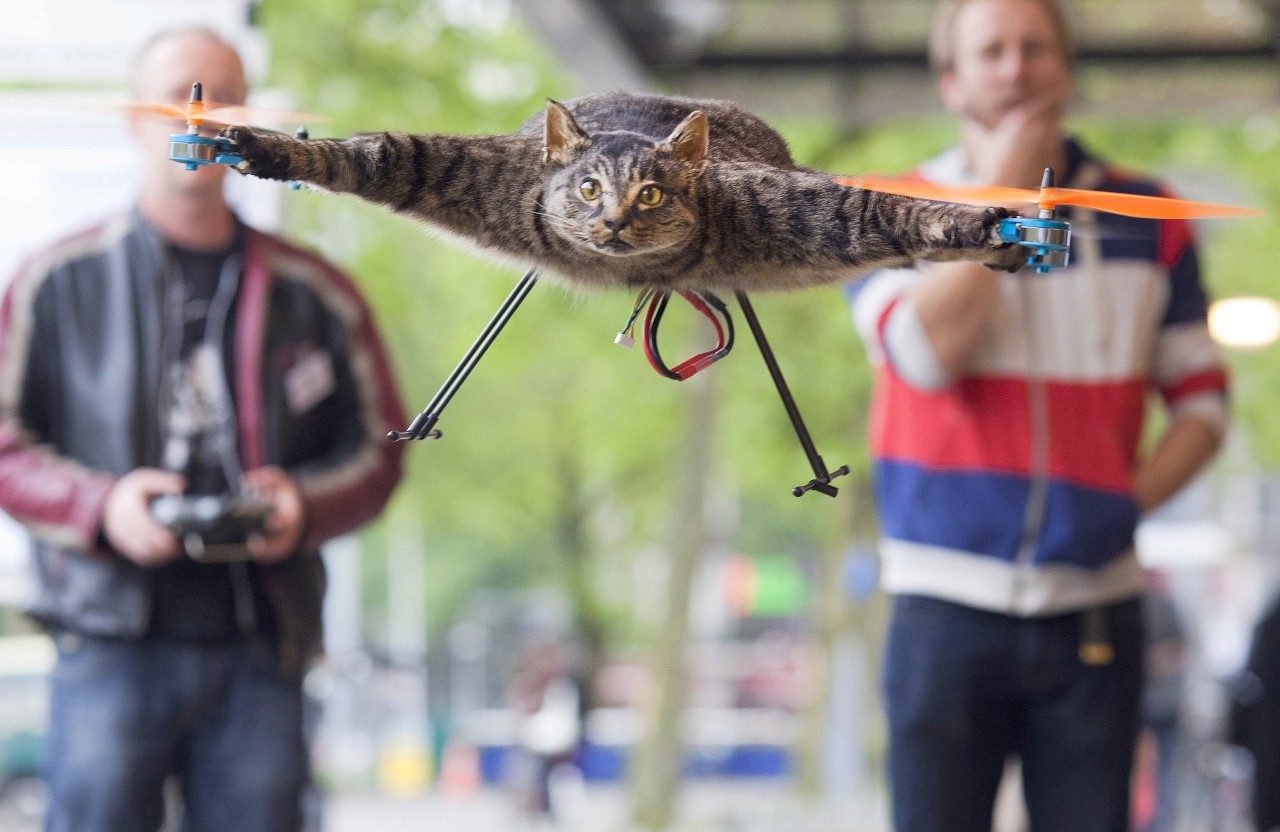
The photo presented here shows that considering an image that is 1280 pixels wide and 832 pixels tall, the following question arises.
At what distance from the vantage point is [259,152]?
800mm

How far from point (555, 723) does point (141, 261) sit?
7.80 metres

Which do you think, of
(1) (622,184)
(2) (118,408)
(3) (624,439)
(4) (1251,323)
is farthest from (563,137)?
(3) (624,439)

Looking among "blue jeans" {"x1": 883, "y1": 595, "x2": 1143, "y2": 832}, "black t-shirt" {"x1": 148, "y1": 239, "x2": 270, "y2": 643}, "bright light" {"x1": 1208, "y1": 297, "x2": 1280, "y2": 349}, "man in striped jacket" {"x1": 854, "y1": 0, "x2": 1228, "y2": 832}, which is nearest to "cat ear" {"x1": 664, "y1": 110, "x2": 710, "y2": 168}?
"man in striped jacket" {"x1": 854, "y1": 0, "x2": 1228, "y2": 832}

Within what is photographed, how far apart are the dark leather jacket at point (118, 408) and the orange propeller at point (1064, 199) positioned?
1324 millimetres

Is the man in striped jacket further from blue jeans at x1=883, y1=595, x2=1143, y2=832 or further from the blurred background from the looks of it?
the blurred background

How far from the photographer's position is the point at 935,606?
1846 millimetres

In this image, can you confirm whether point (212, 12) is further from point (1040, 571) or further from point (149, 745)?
point (1040, 571)

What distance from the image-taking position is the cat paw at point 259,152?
797 millimetres

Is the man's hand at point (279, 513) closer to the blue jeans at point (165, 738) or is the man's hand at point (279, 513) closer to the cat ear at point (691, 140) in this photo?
the blue jeans at point (165, 738)

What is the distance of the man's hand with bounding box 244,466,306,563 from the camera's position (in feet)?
6.44

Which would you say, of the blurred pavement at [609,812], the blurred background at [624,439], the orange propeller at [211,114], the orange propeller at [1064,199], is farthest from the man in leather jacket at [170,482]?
the blurred pavement at [609,812]

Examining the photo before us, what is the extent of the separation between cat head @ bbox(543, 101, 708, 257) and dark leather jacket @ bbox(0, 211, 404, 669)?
1279 millimetres

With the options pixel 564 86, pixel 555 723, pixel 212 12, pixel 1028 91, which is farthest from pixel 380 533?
pixel 1028 91

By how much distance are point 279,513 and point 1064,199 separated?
1.37 m
